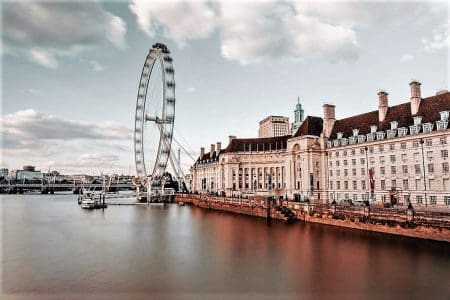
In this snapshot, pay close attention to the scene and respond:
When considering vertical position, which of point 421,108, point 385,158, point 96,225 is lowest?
point 96,225

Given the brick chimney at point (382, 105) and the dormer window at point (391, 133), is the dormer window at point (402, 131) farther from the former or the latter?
the brick chimney at point (382, 105)

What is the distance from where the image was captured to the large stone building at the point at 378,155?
1630 inches

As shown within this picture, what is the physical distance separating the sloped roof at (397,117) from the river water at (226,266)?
2088cm

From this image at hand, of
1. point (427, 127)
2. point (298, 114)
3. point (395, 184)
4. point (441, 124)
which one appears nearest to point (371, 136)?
point (395, 184)

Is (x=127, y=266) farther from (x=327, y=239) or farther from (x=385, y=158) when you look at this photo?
(x=385, y=158)

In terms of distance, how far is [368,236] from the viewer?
33.3m

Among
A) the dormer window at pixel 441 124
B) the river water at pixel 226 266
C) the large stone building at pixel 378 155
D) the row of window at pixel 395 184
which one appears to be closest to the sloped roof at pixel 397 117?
the large stone building at pixel 378 155

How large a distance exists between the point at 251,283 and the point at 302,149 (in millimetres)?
47440

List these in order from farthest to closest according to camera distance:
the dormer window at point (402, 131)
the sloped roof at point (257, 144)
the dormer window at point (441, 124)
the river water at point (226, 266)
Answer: the sloped roof at point (257, 144), the dormer window at point (402, 131), the dormer window at point (441, 124), the river water at point (226, 266)

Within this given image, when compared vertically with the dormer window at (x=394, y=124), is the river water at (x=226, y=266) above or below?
below

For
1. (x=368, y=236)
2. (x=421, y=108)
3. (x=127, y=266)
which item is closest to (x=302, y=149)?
(x=421, y=108)

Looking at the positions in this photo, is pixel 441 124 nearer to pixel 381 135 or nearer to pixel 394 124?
pixel 394 124

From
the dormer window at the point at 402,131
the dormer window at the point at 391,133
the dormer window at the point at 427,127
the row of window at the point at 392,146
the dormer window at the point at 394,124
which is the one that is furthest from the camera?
the dormer window at the point at 394,124

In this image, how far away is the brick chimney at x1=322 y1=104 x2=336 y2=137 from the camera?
209ft
